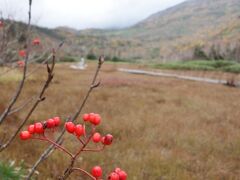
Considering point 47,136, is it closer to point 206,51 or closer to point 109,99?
point 109,99

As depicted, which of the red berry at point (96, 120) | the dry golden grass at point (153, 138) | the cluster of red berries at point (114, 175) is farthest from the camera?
the dry golden grass at point (153, 138)

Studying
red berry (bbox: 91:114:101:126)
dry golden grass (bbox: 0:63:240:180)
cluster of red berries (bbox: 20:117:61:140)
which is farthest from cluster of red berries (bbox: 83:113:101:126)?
dry golden grass (bbox: 0:63:240:180)

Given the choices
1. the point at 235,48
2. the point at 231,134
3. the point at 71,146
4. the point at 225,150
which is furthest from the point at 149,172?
the point at 235,48

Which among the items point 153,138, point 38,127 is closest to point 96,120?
point 38,127

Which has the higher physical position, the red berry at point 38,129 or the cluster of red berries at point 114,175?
the red berry at point 38,129

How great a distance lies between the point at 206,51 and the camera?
248ft

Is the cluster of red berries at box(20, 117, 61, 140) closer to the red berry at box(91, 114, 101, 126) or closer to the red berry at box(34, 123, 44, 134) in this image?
the red berry at box(34, 123, 44, 134)

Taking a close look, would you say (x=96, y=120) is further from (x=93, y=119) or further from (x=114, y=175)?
(x=114, y=175)

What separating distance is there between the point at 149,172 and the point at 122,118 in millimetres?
4057

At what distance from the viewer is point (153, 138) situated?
27.1 feet

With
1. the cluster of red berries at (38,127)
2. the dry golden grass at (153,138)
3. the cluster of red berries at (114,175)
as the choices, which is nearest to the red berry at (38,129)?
the cluster of red berries at (38,127)

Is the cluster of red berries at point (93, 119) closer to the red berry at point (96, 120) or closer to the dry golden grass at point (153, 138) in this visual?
the red berry at point (96, 120)

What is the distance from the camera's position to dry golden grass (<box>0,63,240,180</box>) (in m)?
6.06

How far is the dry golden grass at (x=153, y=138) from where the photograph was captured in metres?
6.06
